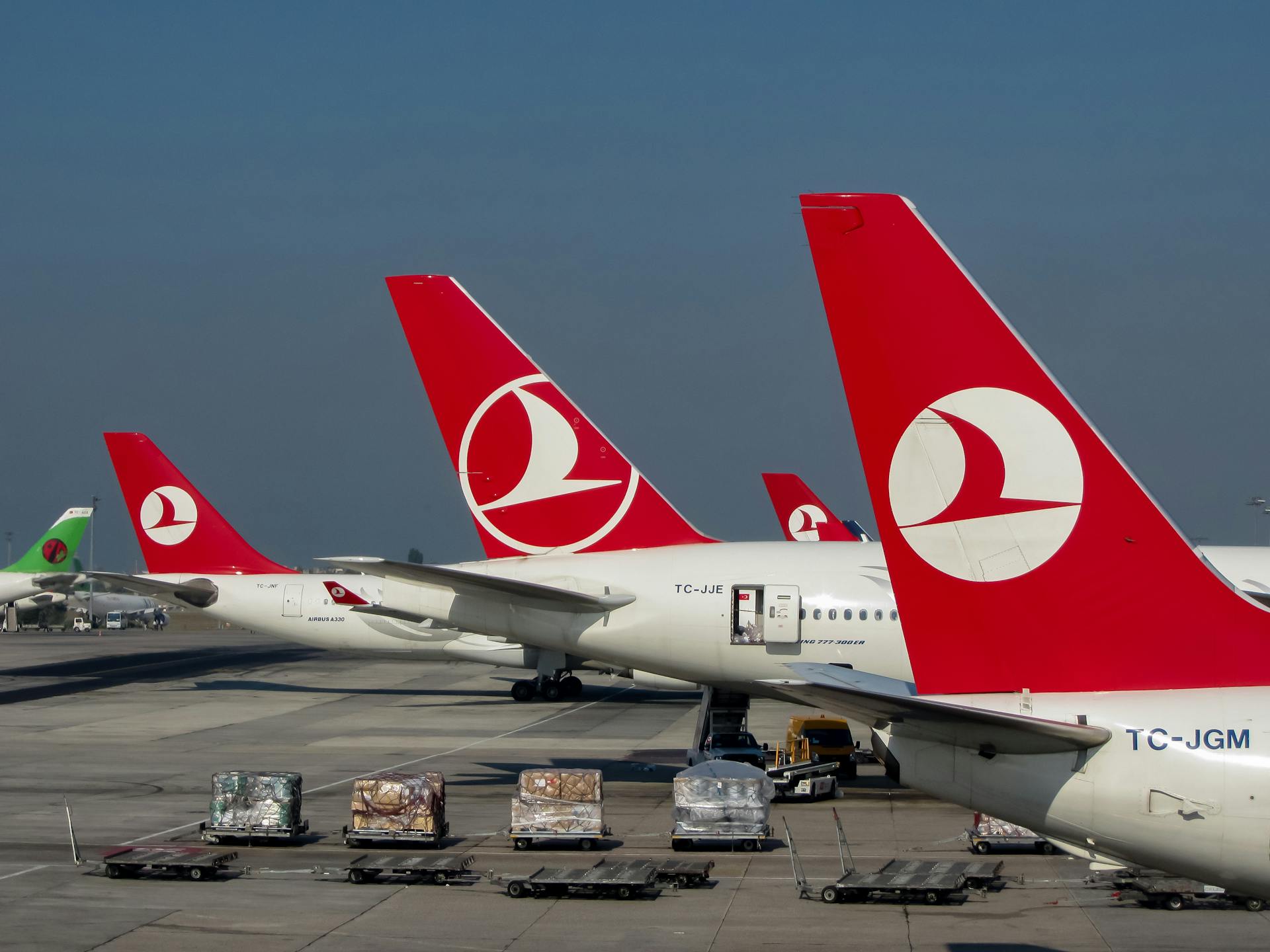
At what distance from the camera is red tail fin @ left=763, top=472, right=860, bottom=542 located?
6694 cm

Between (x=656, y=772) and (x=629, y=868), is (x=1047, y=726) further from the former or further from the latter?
(x=656, y=772)

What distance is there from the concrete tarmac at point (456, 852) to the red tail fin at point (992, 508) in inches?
284

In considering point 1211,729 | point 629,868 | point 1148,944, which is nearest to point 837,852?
point 629,868

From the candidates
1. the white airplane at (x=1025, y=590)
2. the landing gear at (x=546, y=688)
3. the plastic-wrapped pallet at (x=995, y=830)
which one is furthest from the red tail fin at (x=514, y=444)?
the landing gear at (x=546, y=688)

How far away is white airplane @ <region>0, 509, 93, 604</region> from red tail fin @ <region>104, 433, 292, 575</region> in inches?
1633

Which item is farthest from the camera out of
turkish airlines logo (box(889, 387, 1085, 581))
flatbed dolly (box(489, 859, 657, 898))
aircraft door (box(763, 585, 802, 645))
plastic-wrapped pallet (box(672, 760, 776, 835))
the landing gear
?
the landing gear

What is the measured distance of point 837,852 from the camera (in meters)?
23.3

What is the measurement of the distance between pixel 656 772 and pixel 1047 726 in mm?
25261

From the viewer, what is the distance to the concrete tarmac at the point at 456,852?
1720cm

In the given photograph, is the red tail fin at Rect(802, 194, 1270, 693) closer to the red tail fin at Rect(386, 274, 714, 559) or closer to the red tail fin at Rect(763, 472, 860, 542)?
the red tail fin at Rect(386, 274, 714, 559)

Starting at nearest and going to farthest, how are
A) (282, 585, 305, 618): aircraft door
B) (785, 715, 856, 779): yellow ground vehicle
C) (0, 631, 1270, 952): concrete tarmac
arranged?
1. (0, 631, 1270, 952): concrete tarmac
2. (785, 715, 856, 779): yellow ground vehicle
3. (282, 585, 305, 618): aircraft door

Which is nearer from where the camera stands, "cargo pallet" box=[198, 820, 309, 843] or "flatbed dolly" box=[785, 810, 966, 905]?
"flatbed dolly" box=[785, 810, 966, 905]

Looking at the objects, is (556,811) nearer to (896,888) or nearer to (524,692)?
(896,888)

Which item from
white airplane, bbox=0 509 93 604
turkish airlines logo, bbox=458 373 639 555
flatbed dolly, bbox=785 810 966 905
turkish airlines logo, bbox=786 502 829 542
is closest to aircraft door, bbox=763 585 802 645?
turkish airlines logo, bbox=458 373 639 555
